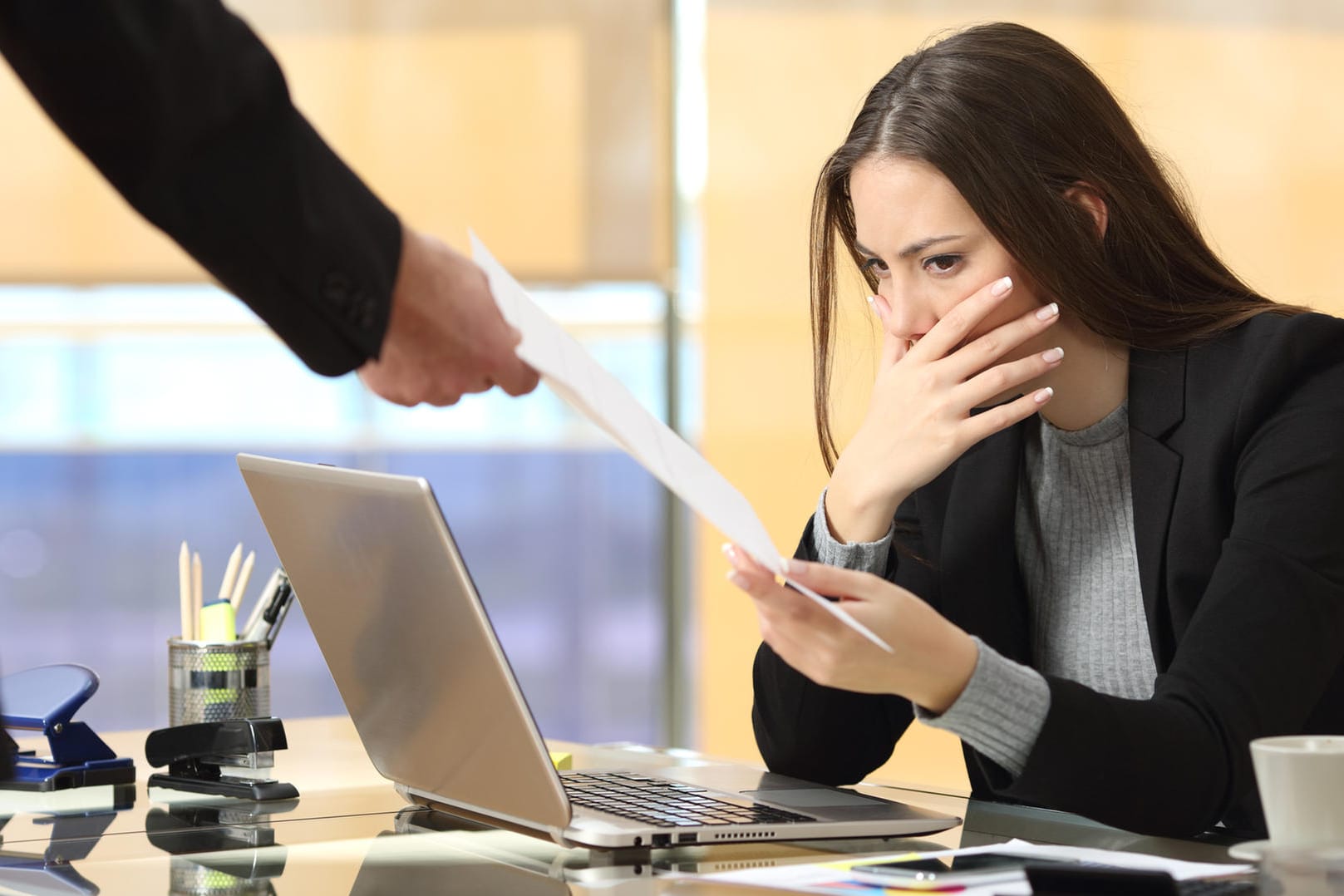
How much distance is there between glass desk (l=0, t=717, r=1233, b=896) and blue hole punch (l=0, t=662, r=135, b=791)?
2cm

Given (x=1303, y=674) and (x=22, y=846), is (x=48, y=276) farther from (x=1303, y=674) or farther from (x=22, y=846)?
(x=1303, y=674)

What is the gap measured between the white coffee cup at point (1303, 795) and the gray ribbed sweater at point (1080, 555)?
0.55m

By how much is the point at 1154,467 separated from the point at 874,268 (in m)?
0.33

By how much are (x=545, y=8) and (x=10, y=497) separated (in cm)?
171

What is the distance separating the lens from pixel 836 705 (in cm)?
134

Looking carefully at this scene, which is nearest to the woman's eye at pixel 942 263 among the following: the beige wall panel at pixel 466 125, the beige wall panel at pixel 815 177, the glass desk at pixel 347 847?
the glass desk at pixel 347 847

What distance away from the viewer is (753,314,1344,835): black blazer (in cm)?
103

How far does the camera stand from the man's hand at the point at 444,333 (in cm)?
92

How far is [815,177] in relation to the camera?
3.55 meters

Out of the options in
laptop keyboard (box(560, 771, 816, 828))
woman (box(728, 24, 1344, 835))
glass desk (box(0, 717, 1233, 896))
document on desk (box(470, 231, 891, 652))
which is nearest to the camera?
document on desk (box(470, 231, 891, 652))

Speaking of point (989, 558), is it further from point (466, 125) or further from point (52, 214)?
point (52, 214)

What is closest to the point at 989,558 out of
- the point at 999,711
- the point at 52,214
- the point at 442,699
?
the point at 999,711

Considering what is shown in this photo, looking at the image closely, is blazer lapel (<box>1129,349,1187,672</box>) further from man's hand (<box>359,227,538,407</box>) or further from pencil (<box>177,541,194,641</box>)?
pencil (<box>177,541,194,641</box>)

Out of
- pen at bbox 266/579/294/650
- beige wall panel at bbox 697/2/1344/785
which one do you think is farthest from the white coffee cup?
beige wall panel at bbox 697/2/1344/785
